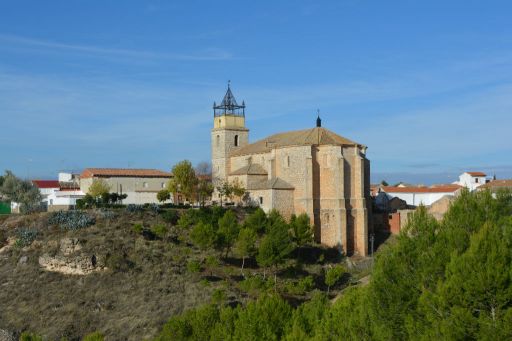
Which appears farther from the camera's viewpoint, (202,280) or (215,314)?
(202,280)

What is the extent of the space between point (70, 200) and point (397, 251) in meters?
37.0

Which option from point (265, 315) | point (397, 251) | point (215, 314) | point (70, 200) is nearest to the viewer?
point (397, 251)

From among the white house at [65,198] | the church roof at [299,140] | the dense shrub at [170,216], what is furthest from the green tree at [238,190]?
the white house at [65,198]

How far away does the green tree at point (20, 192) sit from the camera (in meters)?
45.7

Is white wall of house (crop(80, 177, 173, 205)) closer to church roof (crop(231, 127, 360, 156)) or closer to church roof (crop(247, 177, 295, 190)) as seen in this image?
Answer: church roof (crop(231, 127, 360, 156))

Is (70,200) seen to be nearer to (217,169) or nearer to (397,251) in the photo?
(217,169)

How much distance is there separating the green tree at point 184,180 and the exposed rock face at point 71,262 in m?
12.7

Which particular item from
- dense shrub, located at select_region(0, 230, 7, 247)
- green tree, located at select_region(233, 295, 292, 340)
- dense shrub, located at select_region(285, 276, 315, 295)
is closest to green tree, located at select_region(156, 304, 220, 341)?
green tree, located at select_region(233, 295, 292, 340)

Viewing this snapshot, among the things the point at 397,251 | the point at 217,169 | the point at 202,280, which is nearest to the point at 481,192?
the point at 397,251

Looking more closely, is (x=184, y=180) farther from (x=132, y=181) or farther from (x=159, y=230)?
(x=159, y=230)

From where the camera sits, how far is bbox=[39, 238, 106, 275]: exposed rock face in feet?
118

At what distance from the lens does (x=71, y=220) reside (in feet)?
129

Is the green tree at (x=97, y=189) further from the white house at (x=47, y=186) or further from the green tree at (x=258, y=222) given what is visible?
the green tree at (x=258, y=222)

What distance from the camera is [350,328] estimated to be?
671 inches
